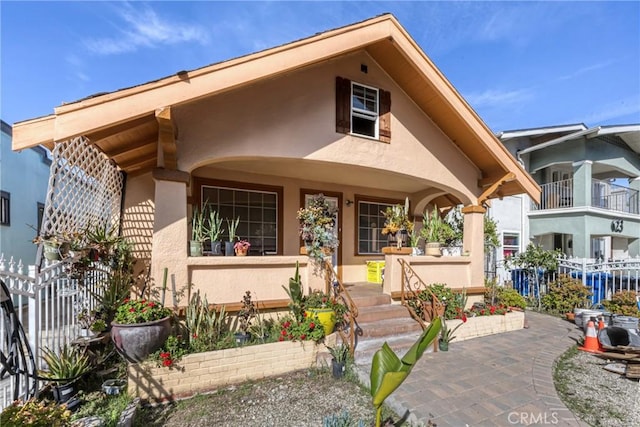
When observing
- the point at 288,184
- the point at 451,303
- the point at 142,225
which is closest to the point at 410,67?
the point at 288,184

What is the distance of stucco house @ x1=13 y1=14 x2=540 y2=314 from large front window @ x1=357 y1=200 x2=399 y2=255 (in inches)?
2.0

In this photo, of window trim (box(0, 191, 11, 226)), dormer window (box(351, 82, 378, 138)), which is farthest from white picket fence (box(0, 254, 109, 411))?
window trim (box(0, 191, 11, 226))

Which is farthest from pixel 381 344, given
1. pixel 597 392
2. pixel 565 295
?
pixel 565 295

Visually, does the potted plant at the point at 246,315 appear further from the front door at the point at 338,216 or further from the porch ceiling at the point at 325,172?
the front door at the point at 338,216

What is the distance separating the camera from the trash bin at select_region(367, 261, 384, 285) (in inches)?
340

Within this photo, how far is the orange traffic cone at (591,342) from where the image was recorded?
5.91 metres

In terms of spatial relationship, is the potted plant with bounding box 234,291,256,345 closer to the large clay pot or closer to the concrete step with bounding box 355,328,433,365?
the large clay pot

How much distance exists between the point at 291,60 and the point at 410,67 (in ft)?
10.2

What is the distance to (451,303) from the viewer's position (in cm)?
663

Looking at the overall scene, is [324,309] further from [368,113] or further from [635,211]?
[635,211]

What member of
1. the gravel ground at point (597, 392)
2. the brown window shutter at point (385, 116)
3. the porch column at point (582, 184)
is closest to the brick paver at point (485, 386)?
the gravel ground at point (597, 392)

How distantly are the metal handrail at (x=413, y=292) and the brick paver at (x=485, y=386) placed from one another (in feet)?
2.49

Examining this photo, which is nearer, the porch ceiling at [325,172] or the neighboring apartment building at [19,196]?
the porch ceiling at [325,172]

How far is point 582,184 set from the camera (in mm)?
13266
